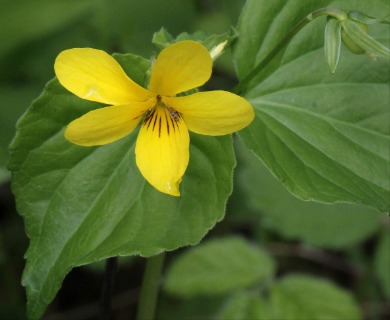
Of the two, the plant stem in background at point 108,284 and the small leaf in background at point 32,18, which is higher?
the plant stem in background at point 108,284

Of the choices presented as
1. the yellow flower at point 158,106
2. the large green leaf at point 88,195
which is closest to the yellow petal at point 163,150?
the yellow flower at point 158,106

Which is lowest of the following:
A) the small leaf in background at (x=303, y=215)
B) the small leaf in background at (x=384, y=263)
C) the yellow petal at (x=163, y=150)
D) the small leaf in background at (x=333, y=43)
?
the small leaf in background at (x=384, y=263)

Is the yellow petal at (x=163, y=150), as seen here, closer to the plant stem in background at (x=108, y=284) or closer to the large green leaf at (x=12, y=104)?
the plant stem in background at (x=108, y=284)

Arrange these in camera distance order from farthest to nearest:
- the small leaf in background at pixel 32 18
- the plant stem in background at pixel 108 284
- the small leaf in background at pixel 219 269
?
the small leaf in background at pixel 32 18
the small leaf in background at pixel 219 269
the plant stem in background at pixel 108 284

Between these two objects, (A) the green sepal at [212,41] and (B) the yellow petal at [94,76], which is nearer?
(B) the yellow petal at [94,76]

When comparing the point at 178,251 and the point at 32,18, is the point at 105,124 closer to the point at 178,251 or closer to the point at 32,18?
the point at 178,251

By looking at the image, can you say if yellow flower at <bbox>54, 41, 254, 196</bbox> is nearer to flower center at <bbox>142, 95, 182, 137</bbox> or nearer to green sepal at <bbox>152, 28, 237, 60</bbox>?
flower center at <bbox>142, 95, 182, 137</bbox>

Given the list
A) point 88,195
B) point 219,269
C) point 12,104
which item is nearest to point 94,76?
point 88,195

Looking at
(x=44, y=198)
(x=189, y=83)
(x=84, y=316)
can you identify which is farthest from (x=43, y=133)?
(x=84, y=316)
